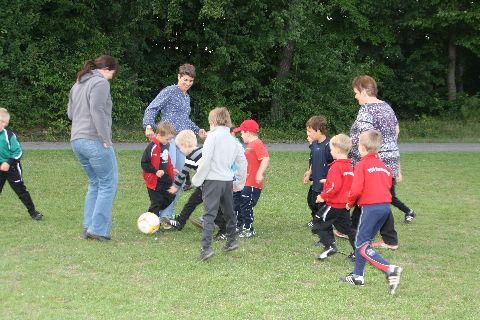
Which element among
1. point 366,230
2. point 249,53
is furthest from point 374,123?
point 249,53

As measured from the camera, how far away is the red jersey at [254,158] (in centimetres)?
873

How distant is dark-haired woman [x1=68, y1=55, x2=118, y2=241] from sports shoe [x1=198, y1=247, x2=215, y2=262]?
1.43 meters

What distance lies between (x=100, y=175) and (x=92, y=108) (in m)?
0.78

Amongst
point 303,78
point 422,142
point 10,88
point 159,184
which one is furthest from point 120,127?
point 159,184

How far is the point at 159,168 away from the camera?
8.82 meters

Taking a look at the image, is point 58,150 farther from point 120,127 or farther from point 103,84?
point 103,84

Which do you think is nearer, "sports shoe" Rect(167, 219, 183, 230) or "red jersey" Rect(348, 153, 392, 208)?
"red jersey" Rect(348, 153, 392, 208)

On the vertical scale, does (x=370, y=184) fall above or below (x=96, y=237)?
above

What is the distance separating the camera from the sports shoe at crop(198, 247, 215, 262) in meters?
7.33

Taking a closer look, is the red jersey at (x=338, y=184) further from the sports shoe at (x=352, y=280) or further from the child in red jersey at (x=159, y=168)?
the child in red jersey at (x=159, y=168)

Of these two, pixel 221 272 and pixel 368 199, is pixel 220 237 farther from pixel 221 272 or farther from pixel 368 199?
pixel 368 199

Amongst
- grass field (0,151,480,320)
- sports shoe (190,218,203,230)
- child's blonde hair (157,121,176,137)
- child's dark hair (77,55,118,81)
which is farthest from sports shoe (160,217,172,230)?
child's dark hair (77,55,118,81)

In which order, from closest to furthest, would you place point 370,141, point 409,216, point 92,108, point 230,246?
1. point 370,141
2. point 230,246
3. point 92,108
4. point 409,216

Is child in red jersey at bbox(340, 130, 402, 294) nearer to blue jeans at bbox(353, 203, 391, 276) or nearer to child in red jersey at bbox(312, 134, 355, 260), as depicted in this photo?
blue jeans at bbox(353, 203, 391, 276)
